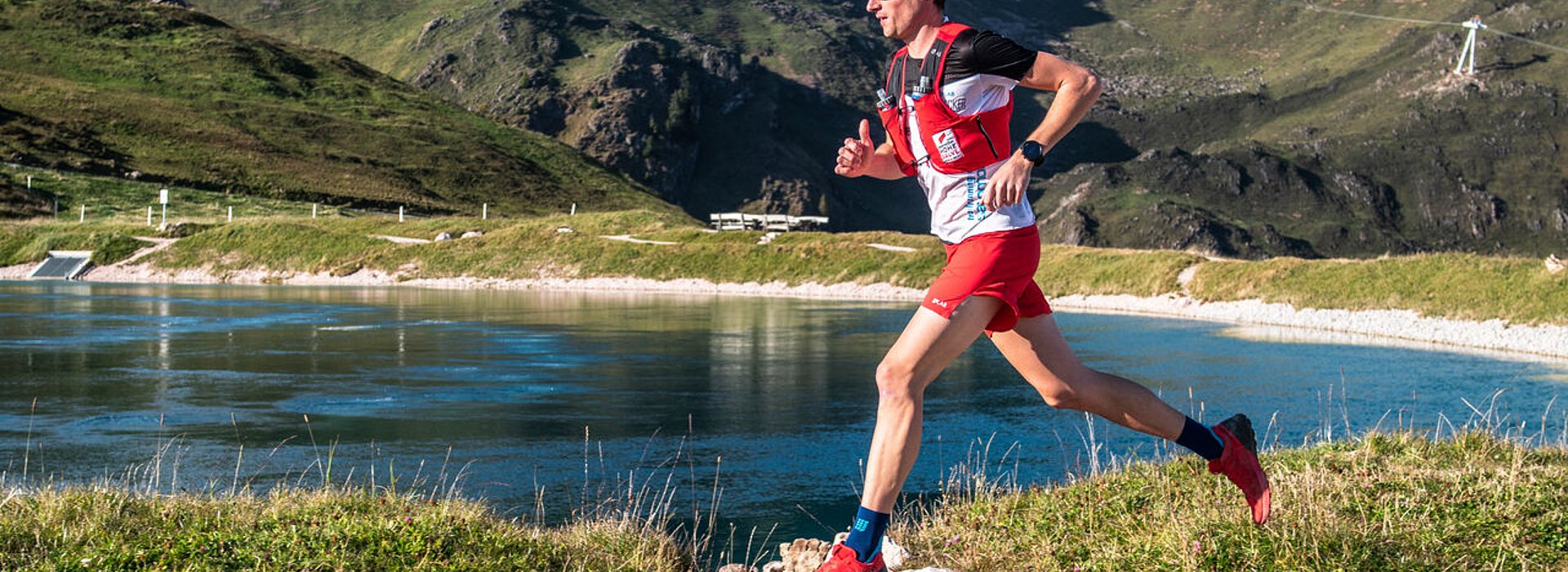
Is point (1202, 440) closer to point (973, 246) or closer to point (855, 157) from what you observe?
point (973, 246)

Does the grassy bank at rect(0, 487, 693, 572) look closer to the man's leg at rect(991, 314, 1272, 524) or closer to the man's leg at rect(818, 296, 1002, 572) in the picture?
the man's leg at rect(818, 296, 1002, 572)

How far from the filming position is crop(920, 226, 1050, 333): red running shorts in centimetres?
562

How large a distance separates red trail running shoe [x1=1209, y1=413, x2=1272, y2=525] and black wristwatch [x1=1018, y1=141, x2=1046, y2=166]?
67.2 inches

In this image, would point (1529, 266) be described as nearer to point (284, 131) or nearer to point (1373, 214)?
point (284, 131)

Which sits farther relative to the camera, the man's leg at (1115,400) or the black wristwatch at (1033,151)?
the man's leg at (1115,400)

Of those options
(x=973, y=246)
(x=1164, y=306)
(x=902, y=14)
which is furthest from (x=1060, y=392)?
(x=1164, y=306)

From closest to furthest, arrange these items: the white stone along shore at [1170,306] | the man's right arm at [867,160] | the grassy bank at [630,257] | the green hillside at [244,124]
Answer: the man's right arm at [867,160], the white stone along shore at [1170,306], the grassy bank at [630,257], the green hillside at [244,124]

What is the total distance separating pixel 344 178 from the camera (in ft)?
300

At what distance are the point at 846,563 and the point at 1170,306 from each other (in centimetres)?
3484

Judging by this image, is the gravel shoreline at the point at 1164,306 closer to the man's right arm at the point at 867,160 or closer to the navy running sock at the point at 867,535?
the man's right arm at the point at 867,160

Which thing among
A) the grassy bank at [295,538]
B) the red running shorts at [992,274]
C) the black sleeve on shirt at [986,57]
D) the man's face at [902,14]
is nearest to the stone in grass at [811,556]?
the grassy bank at [295,538]

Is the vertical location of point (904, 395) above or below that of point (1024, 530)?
above

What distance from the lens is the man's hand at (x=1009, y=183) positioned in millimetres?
5590

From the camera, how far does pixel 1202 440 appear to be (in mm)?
6383
